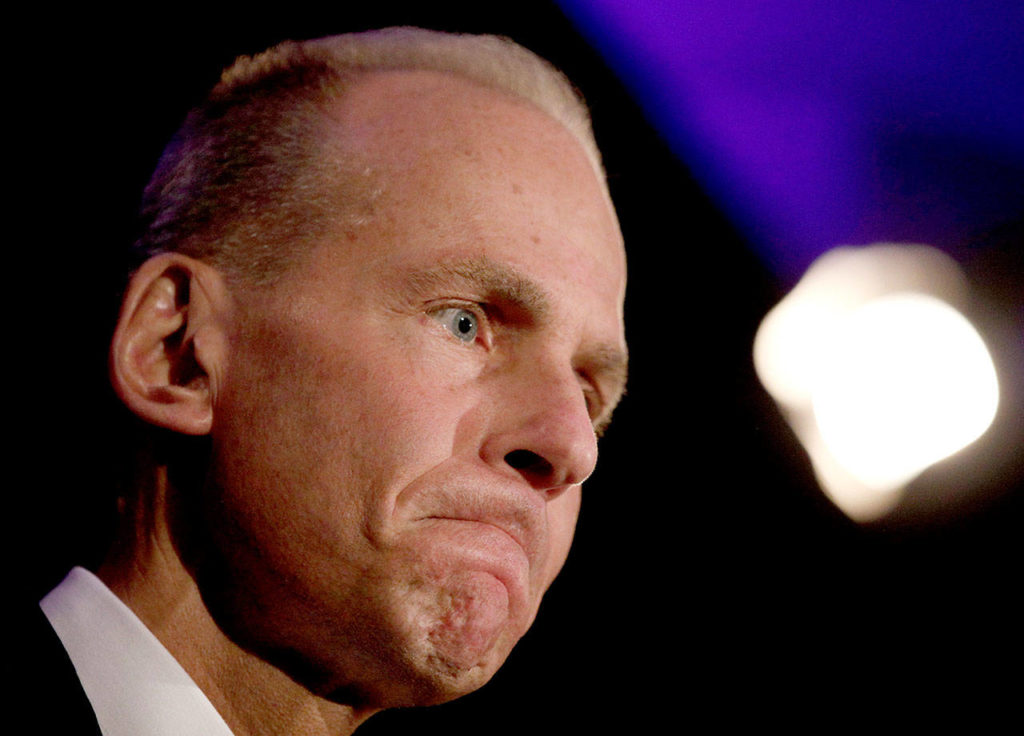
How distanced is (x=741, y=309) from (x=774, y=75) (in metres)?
0.71

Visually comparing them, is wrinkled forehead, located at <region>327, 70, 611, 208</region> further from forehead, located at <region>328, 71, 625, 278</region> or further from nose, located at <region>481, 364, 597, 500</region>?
nose, located at <region>481, 364, 597, 500</region>

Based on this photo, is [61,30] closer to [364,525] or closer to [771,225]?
[364,525]

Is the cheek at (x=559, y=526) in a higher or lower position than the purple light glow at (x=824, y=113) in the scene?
lower

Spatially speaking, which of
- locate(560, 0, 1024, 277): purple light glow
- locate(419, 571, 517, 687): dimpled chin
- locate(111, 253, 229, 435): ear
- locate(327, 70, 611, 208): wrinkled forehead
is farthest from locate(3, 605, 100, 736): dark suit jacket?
locate(560, 0, 1024, 277): purple light glow

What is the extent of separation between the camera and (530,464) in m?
1.24

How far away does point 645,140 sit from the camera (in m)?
2.22

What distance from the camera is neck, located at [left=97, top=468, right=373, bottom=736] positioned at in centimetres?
123

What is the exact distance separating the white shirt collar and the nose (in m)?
0.55

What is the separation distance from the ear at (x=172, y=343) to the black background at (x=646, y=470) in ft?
0.97

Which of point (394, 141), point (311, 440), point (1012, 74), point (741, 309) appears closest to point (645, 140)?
point (741, 309)

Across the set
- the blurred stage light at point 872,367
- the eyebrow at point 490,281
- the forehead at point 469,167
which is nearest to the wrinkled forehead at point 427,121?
the forehead at point 469,167

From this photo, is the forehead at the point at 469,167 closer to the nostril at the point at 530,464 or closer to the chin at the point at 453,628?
the nostril at the point at 530,464

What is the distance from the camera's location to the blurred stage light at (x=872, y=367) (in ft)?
7.32

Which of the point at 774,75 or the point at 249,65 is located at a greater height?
the point at 774,75
